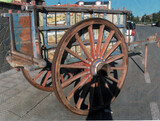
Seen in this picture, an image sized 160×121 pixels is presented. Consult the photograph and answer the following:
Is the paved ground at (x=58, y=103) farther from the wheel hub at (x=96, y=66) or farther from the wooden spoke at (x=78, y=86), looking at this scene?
the wheel hub at (x=96, y=66)

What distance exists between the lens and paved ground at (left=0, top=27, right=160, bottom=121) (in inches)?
141

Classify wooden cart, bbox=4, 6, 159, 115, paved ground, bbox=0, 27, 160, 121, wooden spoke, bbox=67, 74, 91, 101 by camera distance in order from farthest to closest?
1. paved ground, bbox=0, 27, 160, 121
2. wooden spoke, bbox=67, 74, 91, 101
3. wooden cart, bbox=4, 6, 159, 115

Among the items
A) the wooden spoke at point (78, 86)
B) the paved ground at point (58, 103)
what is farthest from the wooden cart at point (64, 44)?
the paved ground at point (58, 103)

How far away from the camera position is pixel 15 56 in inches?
140

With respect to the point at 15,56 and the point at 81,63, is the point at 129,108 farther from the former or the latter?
the point at 15,56

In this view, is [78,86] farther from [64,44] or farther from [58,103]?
[58,103]

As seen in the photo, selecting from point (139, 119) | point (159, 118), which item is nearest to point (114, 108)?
point (139, 119)

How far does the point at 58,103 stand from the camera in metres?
4.11

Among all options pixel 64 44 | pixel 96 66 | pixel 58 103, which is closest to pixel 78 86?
pixel 96 66

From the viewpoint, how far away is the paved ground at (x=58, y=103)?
11.7 ft

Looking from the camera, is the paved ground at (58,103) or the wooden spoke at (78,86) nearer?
the wooden spoke at (78,86)

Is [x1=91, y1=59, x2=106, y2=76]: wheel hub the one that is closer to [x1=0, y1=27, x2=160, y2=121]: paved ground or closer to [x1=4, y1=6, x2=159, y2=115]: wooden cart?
[x1=4, y1=6, x2=159, y2=115]: wooden cart

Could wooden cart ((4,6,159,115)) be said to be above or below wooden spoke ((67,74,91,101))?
above

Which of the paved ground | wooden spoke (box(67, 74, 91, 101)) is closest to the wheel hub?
wooden spoke (box(67, 74, 91, 101))
